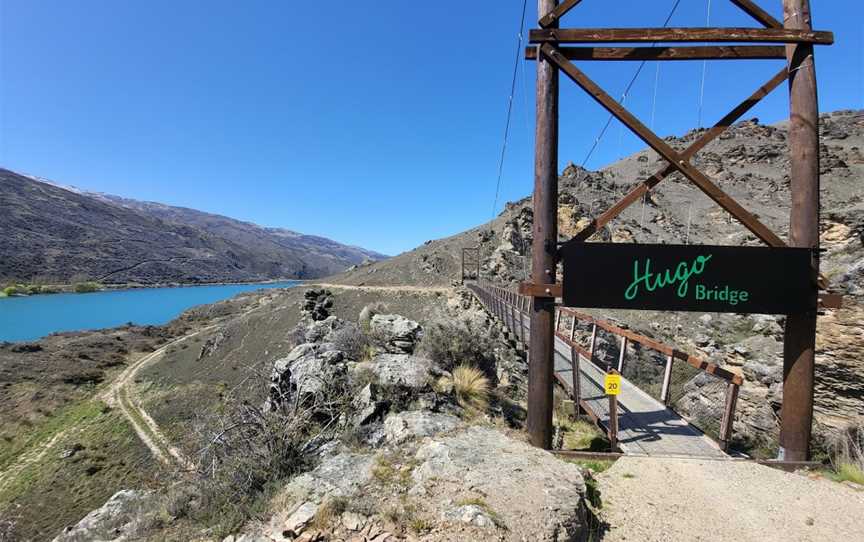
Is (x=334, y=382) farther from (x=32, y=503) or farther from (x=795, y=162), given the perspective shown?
(x=32, y=503)

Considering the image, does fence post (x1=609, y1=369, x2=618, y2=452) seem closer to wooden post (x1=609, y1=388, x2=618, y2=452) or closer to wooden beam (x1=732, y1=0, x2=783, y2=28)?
wooden post (x1=609, y1=388, x2=618, y2=452)

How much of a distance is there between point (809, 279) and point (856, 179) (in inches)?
1544

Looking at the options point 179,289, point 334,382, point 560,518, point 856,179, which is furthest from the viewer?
point 179,289

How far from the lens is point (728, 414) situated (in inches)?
163

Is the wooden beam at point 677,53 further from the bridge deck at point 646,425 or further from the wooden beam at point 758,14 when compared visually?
the bridge deck at point 646,425

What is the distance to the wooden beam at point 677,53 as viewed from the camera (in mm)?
3771

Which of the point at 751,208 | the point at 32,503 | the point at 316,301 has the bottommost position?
the point at 32,503

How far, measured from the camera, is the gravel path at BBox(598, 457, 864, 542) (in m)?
2.71

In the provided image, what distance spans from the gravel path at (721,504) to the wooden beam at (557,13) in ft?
15.6

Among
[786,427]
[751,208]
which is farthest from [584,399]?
[751,208]

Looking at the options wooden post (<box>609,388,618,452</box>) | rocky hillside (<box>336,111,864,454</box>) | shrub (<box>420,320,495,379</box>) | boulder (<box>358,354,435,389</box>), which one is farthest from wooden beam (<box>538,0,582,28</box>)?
shrub (<box>420,320,495,379</box>)

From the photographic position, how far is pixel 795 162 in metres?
3.84

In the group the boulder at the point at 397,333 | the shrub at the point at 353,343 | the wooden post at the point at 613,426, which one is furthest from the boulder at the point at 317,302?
the wooden post at the point at 613,426

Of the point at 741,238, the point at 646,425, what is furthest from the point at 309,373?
the point at 741,238
